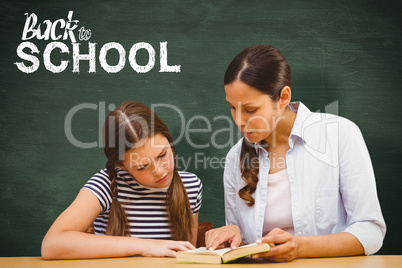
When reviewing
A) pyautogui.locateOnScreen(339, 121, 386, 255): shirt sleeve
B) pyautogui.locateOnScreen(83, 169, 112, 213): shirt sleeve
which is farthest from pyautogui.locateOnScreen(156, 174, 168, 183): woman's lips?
pyautogui.locateOnScreen(339, 121, 386, 255): shirt sleeve

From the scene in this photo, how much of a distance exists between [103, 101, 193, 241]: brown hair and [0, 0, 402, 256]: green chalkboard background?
73cm

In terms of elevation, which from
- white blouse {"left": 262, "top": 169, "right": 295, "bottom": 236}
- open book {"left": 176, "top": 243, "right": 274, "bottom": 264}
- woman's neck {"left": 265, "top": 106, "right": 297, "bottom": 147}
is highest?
woman's neck {"left": 265, "top": 106, "right": 297, "bottom": 147}

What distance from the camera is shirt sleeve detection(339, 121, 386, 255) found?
56.4 inches

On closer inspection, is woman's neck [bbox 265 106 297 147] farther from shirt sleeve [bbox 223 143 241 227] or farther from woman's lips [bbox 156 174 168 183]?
woman's lips [bbox 156 174 168 183]

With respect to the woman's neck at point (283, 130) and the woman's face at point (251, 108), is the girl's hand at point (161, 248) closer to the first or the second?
the woman's face at point (251, 108)

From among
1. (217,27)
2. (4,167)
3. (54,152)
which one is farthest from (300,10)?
(4,167)

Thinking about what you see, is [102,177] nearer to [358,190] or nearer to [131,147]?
[131,147]

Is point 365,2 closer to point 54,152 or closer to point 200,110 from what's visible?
point 200,110

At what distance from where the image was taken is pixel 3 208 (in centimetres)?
245

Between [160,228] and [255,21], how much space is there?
1.45 metres

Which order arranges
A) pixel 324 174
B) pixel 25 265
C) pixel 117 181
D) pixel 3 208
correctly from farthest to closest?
pixel 3 208 → pixel 117 181 → pixel 324 174 → pixel 25 265

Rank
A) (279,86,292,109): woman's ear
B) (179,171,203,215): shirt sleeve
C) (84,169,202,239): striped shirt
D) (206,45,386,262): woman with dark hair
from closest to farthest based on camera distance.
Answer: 1. (206,45,386,262): woman with dark hair
2. (279,86,292,109): woman's ear
3. (84,169,202,239): striped shirt
4. (179,171,203,215): shirt sleeve

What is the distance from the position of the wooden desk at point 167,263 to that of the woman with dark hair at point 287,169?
12 cm

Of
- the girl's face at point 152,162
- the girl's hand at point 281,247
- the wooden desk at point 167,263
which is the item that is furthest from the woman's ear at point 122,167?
the girl's hand at point 281,247
